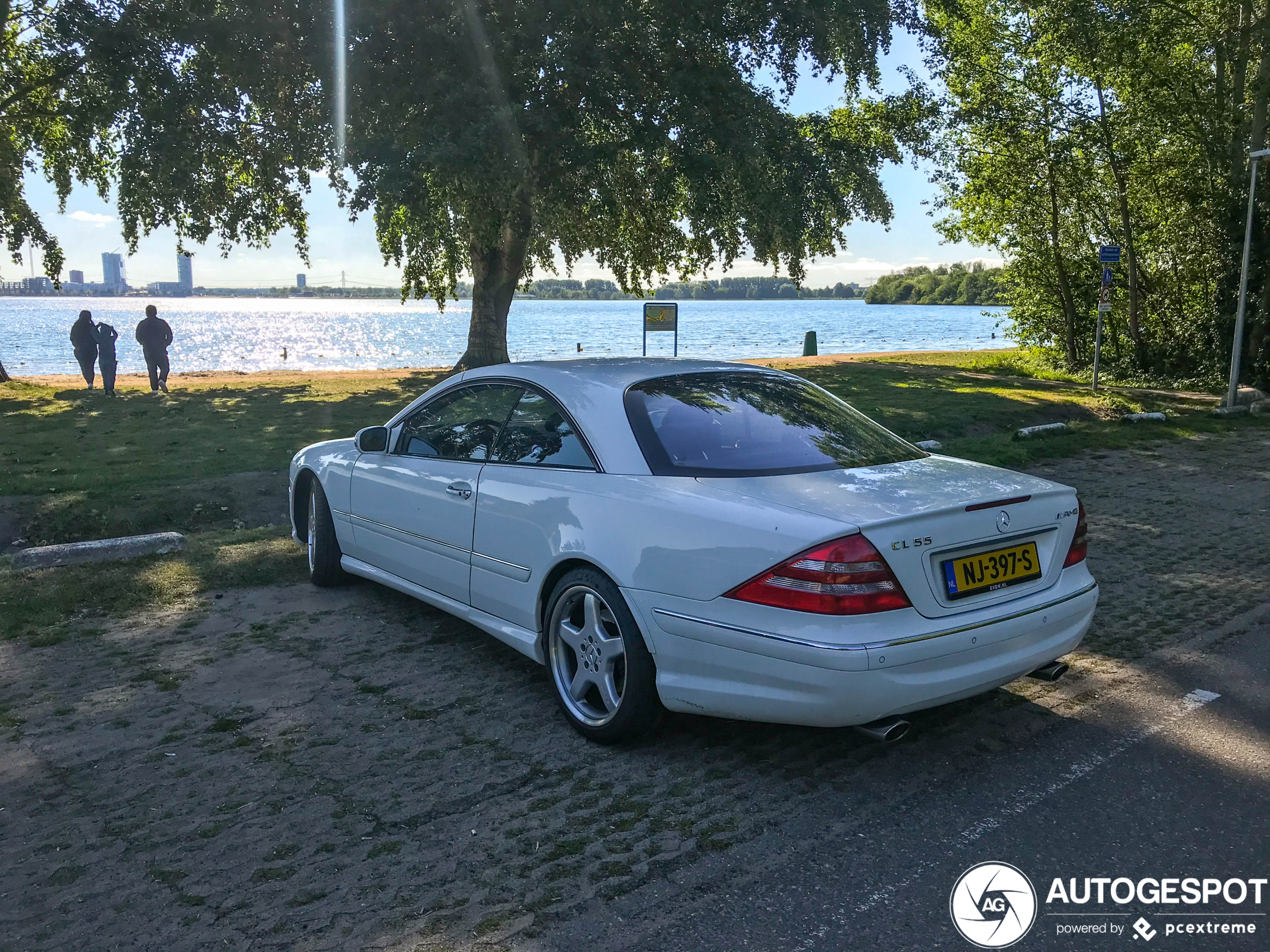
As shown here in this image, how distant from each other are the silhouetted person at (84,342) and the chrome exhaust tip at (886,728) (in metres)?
21.3

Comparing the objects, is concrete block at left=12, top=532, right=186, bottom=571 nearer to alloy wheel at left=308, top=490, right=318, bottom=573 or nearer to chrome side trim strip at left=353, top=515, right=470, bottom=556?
alloy wheel at left=308, top=490, right=318, bottom=573

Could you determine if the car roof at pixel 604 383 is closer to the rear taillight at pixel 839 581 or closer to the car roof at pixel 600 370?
the car roof at pixel 600 370

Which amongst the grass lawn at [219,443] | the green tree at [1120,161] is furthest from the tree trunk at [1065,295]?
the grass lawn at [219,443]

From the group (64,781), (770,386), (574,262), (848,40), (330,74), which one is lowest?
(64,781)

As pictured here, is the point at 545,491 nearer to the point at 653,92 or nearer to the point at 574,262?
the point at 653,92

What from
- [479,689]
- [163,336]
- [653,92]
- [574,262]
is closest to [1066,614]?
[479,689]

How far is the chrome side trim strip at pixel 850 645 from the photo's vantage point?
3.32m

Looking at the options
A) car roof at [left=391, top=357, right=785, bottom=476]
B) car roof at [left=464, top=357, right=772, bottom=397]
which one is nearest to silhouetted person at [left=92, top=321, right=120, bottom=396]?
car roof at [left=391, top=357, right=785, bottom=476]

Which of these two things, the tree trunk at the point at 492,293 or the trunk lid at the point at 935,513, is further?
the tree trunk at the point at 492,293

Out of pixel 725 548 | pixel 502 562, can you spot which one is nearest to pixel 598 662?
pixel 502 562

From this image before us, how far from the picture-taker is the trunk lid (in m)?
3.47

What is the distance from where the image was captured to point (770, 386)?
15.9ft

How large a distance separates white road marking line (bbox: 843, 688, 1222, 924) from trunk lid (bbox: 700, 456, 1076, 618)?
691 millimetres

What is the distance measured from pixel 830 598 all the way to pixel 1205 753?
179cm
